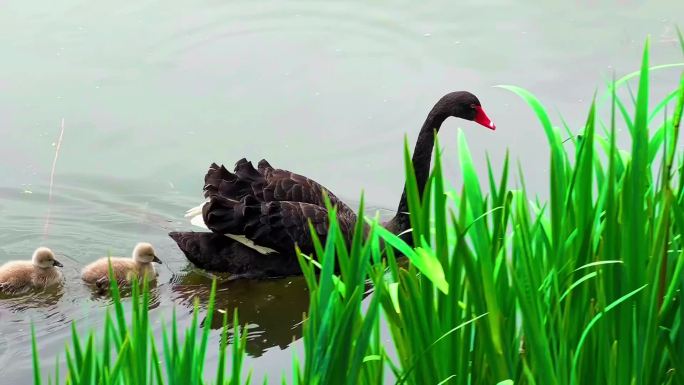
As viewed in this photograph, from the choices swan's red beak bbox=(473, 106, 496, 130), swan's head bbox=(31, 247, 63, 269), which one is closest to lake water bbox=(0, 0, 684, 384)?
swan's head bbox=(31, 247, 63, 269)

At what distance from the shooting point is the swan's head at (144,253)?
4379mm

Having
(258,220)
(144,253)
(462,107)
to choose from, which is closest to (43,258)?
(144,253)

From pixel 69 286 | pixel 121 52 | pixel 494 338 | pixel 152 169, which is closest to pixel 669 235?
pixel 494 338

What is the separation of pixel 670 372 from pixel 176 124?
3.42 metres

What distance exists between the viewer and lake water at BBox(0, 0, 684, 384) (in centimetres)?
475

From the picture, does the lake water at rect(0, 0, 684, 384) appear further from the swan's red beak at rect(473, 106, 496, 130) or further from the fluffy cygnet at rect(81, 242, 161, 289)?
the swan's red beak at rect(473, 106, 496, 130)

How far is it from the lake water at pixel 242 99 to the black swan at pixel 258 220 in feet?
0.32

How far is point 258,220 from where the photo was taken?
464 cm

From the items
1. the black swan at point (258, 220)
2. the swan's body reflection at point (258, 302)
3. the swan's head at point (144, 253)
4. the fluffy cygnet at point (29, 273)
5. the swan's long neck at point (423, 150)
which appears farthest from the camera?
the swan's long neck at point (423, 150)

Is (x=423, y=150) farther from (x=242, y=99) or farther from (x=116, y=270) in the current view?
(x=116, y=270)

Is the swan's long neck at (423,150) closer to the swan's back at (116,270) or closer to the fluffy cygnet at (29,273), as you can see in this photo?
the swan's back at (116,270)

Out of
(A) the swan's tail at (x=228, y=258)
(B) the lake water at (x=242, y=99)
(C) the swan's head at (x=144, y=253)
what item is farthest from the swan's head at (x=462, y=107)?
(C) the swan's head at (x=144, y=253)

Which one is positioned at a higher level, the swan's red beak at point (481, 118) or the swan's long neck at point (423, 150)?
the swan's red beak at point (481, 118)

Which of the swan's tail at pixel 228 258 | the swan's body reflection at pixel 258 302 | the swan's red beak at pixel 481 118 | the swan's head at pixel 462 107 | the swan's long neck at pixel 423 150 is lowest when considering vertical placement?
the swan's body reflection at pixel 258 302
